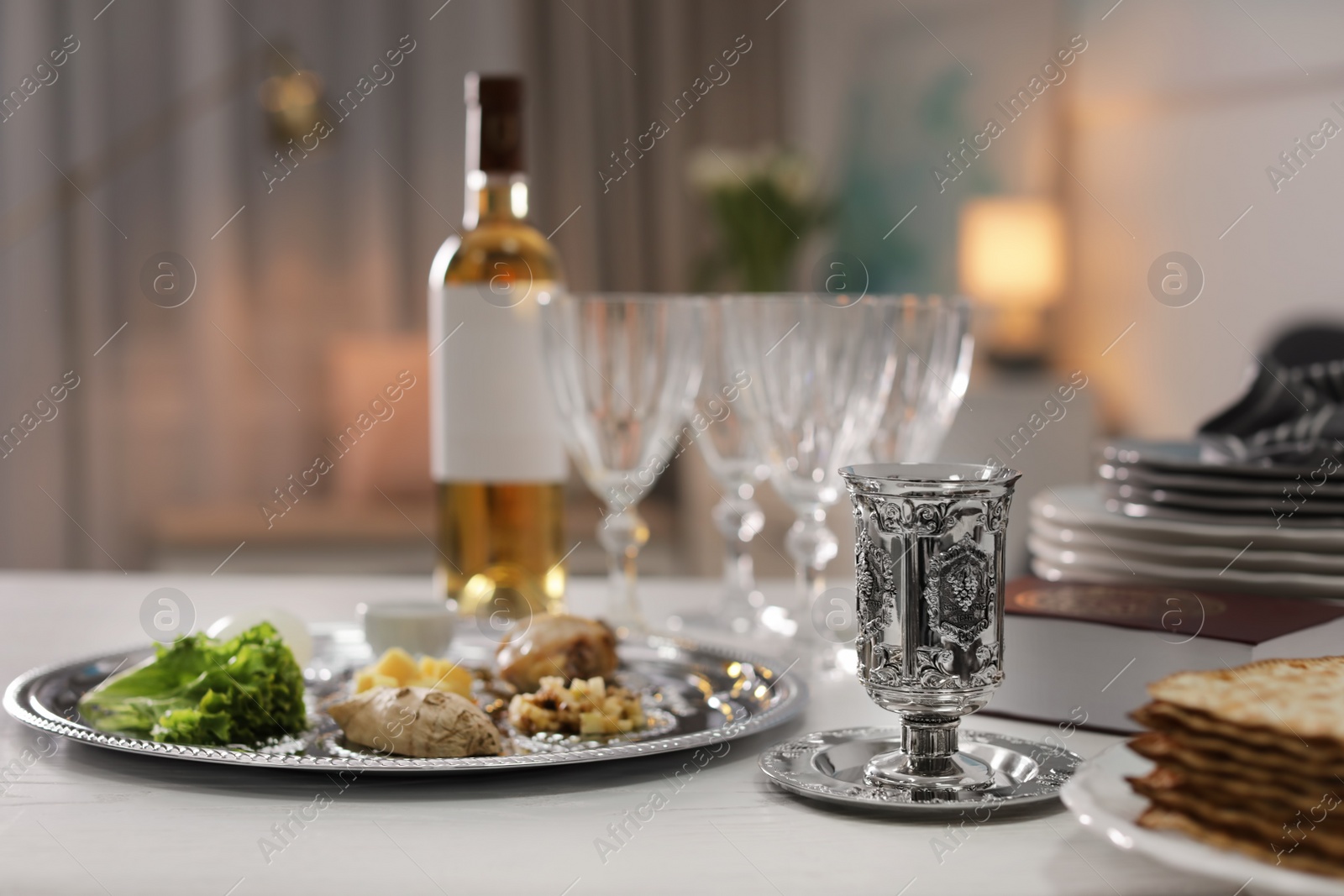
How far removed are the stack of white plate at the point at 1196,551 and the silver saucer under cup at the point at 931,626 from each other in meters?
0.25

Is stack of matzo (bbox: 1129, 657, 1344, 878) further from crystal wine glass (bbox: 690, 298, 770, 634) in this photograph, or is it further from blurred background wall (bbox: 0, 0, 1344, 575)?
blurred background wall (bbox: 0, 0, 1344, 575)

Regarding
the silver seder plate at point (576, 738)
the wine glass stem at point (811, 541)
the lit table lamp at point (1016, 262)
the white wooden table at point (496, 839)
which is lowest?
the white wooden table at point (496, 839)

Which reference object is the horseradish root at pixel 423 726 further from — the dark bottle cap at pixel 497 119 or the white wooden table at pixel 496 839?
the dark bottle cap at pixel 497 119

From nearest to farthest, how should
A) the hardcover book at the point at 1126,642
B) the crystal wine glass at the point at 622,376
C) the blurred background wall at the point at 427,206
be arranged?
the hardcover book at the point at 1126,642 < the crystal wine glass at the point at 622,376 < the blurred background wall at the point at 427,206

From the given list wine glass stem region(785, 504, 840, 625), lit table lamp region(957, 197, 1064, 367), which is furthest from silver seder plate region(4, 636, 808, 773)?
lit table lamp region(957, 197, 1064, 367)

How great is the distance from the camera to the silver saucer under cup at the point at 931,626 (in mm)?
565

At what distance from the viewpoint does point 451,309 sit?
37.5 inches

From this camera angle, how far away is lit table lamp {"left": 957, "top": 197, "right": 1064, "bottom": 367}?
12.5ft

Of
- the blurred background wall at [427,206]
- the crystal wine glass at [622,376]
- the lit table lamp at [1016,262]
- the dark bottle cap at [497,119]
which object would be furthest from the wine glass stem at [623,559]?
Answer: the lit table lamp at [1016,262]

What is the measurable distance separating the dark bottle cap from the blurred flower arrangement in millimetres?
2759

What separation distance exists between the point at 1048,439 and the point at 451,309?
36.4 inches

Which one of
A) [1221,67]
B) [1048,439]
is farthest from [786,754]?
[1221,67]

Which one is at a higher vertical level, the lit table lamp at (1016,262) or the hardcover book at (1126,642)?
the lit table lamp at (1016,262)

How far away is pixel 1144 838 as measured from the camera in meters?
0.45
